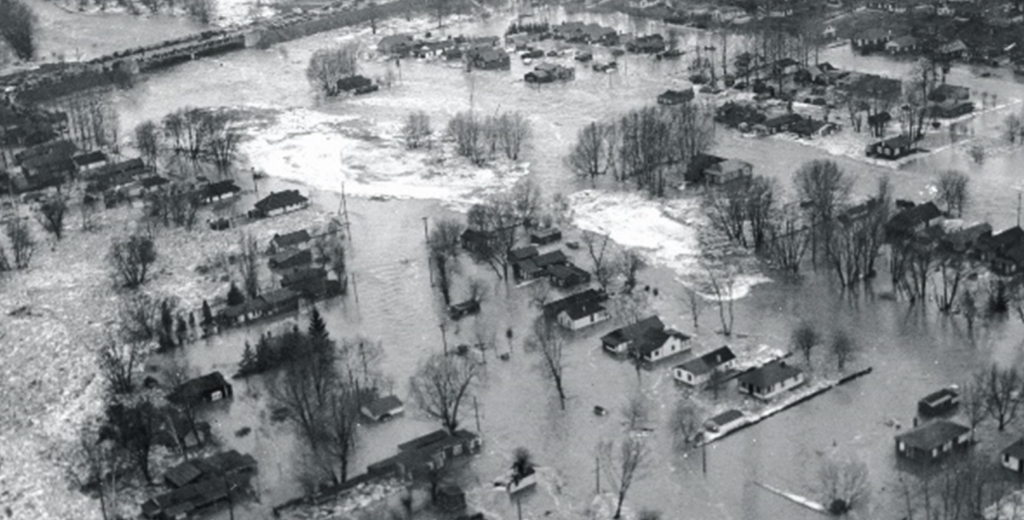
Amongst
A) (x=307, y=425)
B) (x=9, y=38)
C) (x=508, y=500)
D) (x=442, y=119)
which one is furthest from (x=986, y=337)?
(x=9, y=38)

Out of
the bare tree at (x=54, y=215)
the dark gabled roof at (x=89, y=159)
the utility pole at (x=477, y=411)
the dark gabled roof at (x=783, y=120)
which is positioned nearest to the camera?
the utility pole at (x=477, y=411)

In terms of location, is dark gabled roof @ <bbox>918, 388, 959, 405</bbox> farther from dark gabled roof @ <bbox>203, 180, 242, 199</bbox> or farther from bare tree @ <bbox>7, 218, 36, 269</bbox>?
bare tree @ <bbox>7, 218, 36, 269</bbox>

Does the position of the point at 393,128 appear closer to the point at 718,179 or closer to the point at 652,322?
the point at 718,179

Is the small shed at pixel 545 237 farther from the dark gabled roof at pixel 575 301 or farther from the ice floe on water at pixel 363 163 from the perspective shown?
the dark gabled roof at pixel 575 301

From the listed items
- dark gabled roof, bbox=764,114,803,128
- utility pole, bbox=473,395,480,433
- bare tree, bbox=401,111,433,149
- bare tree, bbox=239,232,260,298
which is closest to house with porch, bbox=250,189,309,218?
bare tree, bbox=239,232,260,298

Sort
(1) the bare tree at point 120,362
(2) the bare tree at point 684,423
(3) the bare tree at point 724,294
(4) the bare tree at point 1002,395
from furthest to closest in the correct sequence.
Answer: (3) the bare tree at point 724,294 → (1) the bare tree at point 120,362 → (2) the bare tree at point 684,423 → (4) the bare tree at point 1002,395

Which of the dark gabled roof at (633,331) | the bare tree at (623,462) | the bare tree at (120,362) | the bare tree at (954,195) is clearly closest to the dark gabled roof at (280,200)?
the bare tree at (120,362)
